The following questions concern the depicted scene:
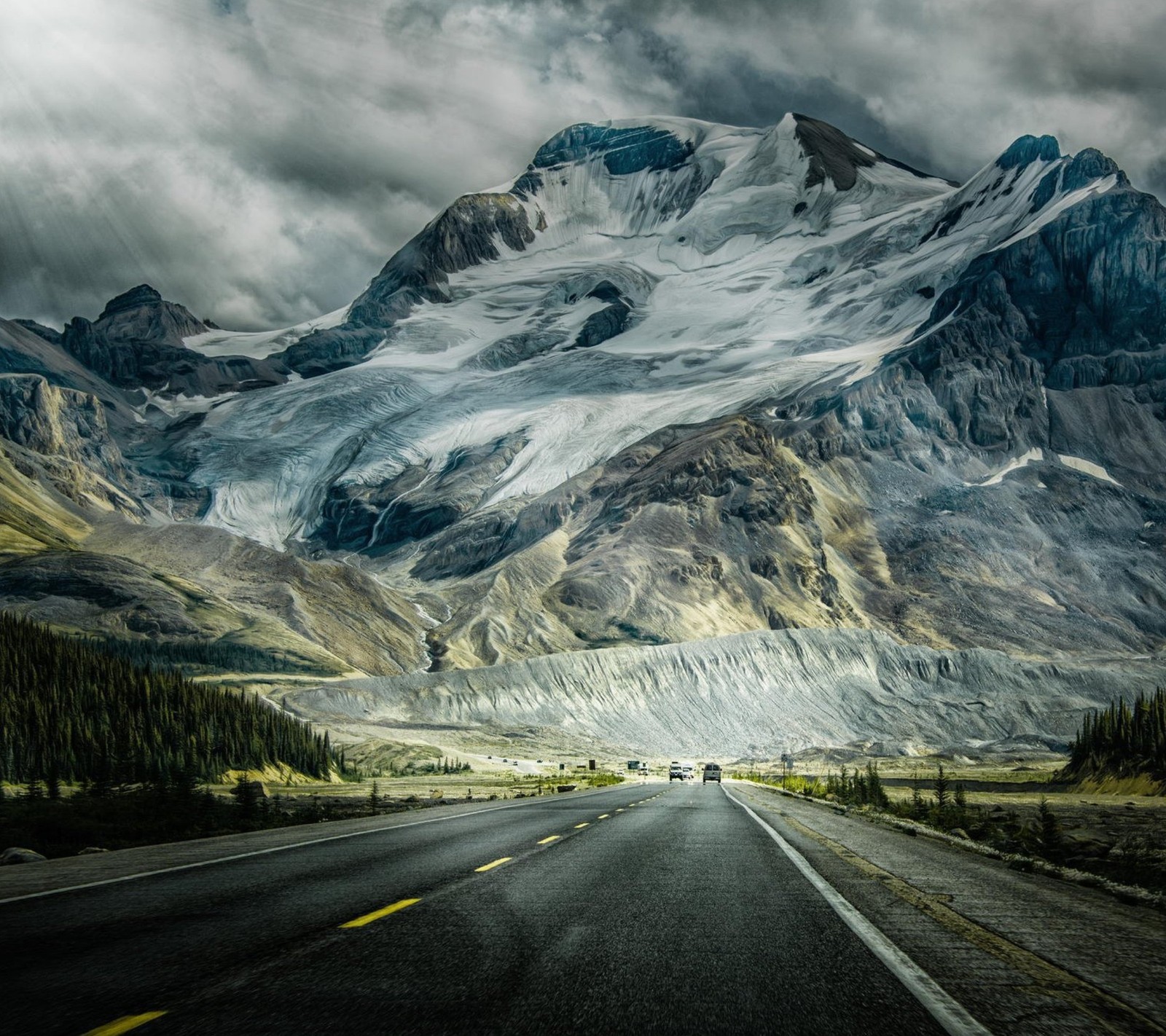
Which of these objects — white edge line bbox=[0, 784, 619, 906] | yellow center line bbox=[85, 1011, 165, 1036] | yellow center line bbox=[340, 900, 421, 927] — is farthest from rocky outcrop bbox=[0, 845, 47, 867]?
yellow center line bbox=[85, 1011, 165, 1036]

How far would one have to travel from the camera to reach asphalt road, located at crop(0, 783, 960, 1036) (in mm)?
6316

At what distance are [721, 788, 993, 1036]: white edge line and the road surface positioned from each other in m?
0.02

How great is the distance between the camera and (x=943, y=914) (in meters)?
10.6

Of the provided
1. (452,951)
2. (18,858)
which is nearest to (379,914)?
(452,951)

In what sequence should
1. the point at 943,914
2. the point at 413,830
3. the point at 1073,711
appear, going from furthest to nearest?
the point at 1073,711 < the point at 413,830 < the point at 943,914

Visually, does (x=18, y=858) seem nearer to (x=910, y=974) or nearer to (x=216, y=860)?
(x=216, y=860)

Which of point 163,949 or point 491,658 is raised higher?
point 491,658

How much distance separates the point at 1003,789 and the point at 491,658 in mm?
108555

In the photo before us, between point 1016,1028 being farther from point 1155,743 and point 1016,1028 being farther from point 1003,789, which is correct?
point 1003,789

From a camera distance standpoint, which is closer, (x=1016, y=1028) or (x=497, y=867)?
(x=1016, y=1028)

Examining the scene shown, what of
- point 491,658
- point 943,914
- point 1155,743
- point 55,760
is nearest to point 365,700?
point 491,658

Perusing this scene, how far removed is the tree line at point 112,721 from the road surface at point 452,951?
4233 cm

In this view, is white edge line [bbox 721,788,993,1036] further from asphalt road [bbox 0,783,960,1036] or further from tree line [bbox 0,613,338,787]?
tree line [bbox 0,613,338,787]

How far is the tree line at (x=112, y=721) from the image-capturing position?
196ft
